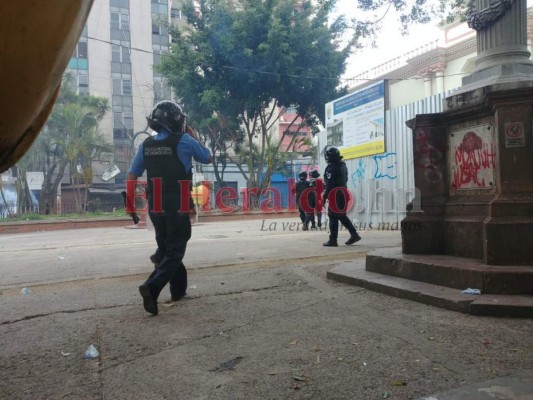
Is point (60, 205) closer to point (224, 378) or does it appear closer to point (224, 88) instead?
point (224, 88)

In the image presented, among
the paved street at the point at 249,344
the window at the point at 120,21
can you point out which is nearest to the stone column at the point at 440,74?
the paved street at the point at 249,344

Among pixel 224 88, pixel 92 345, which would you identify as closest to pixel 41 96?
pixel 92 345

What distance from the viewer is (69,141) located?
26312 mm

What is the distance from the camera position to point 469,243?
4254mm

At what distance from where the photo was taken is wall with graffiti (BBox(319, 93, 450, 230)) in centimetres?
1157

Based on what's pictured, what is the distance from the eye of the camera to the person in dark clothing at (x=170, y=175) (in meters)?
3.76

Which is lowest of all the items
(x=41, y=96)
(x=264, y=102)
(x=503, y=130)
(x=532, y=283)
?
(x=532, y=283)

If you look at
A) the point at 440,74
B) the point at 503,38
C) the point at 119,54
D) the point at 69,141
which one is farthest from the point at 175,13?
the point at 503,38

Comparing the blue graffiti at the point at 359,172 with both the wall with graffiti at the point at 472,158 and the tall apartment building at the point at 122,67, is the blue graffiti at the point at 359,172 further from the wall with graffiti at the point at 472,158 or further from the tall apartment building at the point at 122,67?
the tall apartment building at the point at 122,67

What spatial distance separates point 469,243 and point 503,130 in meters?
1.09

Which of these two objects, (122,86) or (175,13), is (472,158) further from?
(175,13)

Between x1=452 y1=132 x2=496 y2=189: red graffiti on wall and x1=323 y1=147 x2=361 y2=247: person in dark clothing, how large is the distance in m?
3.25

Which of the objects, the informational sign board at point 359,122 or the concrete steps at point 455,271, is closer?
the concrete steps at point 455,271

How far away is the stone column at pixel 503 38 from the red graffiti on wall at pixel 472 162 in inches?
27.2
